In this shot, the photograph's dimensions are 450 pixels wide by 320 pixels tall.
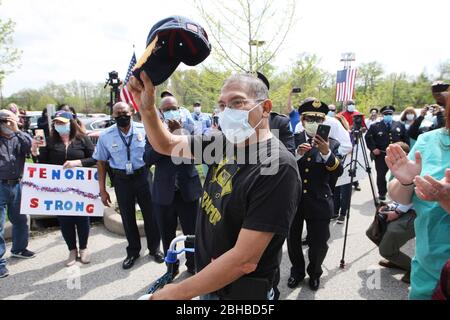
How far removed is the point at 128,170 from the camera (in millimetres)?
4137

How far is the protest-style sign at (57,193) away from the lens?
14.1ft

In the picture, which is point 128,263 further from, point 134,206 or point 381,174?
point 381,174

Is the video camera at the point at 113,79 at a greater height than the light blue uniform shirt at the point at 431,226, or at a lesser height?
greater

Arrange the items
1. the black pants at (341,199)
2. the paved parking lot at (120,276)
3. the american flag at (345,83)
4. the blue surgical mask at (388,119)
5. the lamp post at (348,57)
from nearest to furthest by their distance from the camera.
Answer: the paved parking lot at (120,276), the black pants at (341,199), the blue surgical mask at (388,119), the american flag at (345,83), the lamp post at (348,57)

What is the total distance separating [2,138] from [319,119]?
4195 mm

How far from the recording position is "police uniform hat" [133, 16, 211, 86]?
1.48 meters

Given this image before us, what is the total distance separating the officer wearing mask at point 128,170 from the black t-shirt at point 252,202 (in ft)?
8.84

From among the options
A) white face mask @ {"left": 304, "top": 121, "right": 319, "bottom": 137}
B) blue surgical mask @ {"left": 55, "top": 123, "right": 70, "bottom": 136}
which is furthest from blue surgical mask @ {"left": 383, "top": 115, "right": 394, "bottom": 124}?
blue surgical mask @ {"left": 55, "top": 123, "right": 70, "bottom": 136}

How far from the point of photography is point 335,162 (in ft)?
Result: 11.0

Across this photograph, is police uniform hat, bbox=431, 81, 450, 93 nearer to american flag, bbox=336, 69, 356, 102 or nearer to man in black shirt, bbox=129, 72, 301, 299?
man in black shirt, bbox=129, 72, 301, 299

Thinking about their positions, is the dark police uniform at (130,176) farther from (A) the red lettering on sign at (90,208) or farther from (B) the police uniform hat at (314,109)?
(B) the police uniform hat at (314,109)

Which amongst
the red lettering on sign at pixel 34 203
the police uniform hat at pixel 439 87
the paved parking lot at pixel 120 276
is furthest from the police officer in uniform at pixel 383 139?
the red lettering on sign at pixel 34 203

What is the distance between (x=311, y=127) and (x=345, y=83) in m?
8.62
